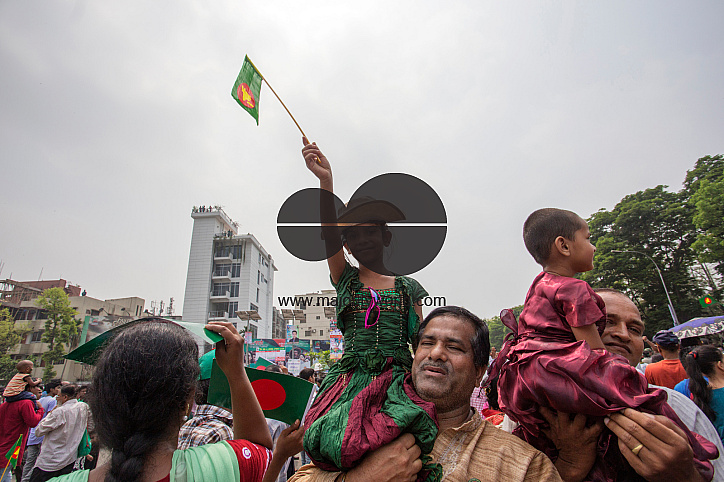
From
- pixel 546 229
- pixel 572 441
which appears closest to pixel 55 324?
pixel 546 229

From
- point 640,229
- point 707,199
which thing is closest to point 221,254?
point 640,229

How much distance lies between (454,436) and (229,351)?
1.22m

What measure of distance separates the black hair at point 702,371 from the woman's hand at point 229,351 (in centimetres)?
465

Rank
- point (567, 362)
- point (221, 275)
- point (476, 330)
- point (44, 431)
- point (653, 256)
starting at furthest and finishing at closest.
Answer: point (221, 275) < point (653, 256) < point (44, 431) < point (476, 330) < point (567, 362)

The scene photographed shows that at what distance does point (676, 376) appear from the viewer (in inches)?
201

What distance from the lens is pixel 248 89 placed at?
384 centimetres

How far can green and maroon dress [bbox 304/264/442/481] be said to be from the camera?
1.63m

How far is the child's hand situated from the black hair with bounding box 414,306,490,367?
1.10 metres

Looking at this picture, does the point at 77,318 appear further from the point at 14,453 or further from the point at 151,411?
the point at 151,411

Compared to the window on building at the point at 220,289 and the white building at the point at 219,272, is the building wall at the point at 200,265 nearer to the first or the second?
the white building at the point at 219,272

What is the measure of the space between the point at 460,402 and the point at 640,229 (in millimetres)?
35434

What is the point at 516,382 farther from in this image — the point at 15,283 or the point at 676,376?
the point at 15,283

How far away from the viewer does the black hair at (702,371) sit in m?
3.96

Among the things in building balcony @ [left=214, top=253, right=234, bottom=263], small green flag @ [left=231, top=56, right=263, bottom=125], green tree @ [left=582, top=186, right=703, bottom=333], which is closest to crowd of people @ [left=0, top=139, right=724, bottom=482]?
small green flag @ [left=231, top=56, right=263, bottom=125]
